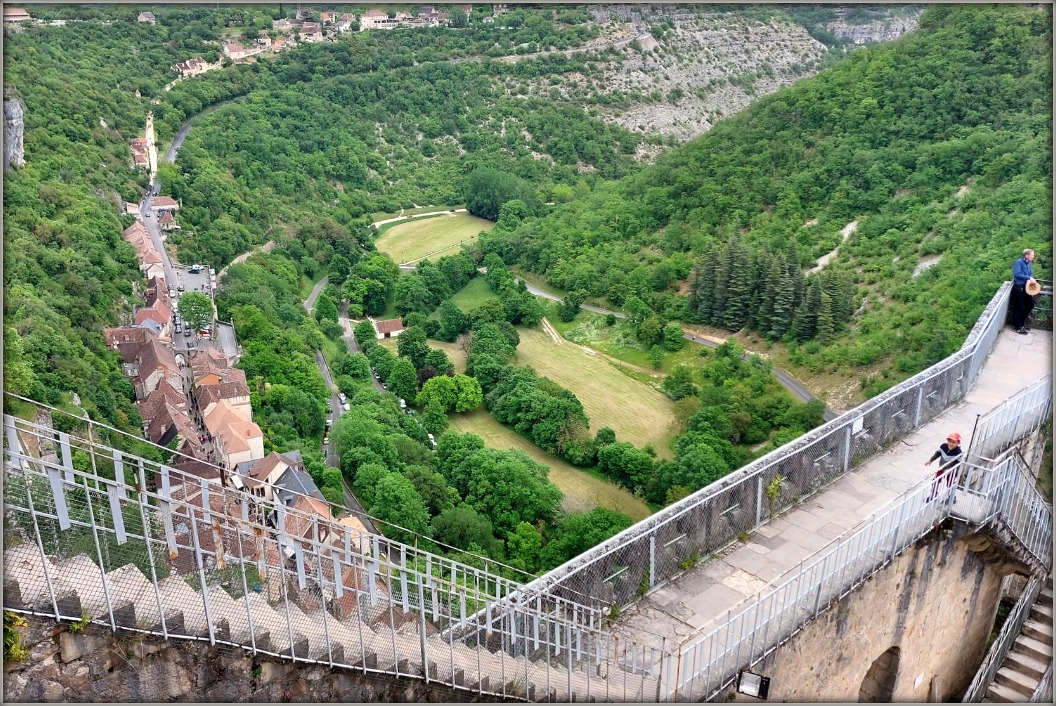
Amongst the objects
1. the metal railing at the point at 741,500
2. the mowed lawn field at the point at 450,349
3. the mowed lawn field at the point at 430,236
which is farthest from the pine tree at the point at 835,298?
the mowed lawn field at the point at 430,236

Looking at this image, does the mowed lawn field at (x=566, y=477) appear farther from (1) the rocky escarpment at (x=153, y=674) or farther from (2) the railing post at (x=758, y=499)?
(1) the rocky escarpment at (x=153, y=674)

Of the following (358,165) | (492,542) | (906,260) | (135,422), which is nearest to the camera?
(492,542)

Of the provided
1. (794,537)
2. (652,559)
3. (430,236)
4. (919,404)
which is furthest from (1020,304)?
(430,236)

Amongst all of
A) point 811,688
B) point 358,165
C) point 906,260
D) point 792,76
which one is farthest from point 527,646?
point 792,76

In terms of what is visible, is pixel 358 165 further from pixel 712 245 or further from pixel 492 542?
pixel 492 542

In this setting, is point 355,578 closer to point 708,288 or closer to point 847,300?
point 847,300

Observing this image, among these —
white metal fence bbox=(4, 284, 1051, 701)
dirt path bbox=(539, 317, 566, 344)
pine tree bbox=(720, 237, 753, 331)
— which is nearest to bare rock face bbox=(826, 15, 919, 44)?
dirt path bbox=(539, 317, 566, 344)
